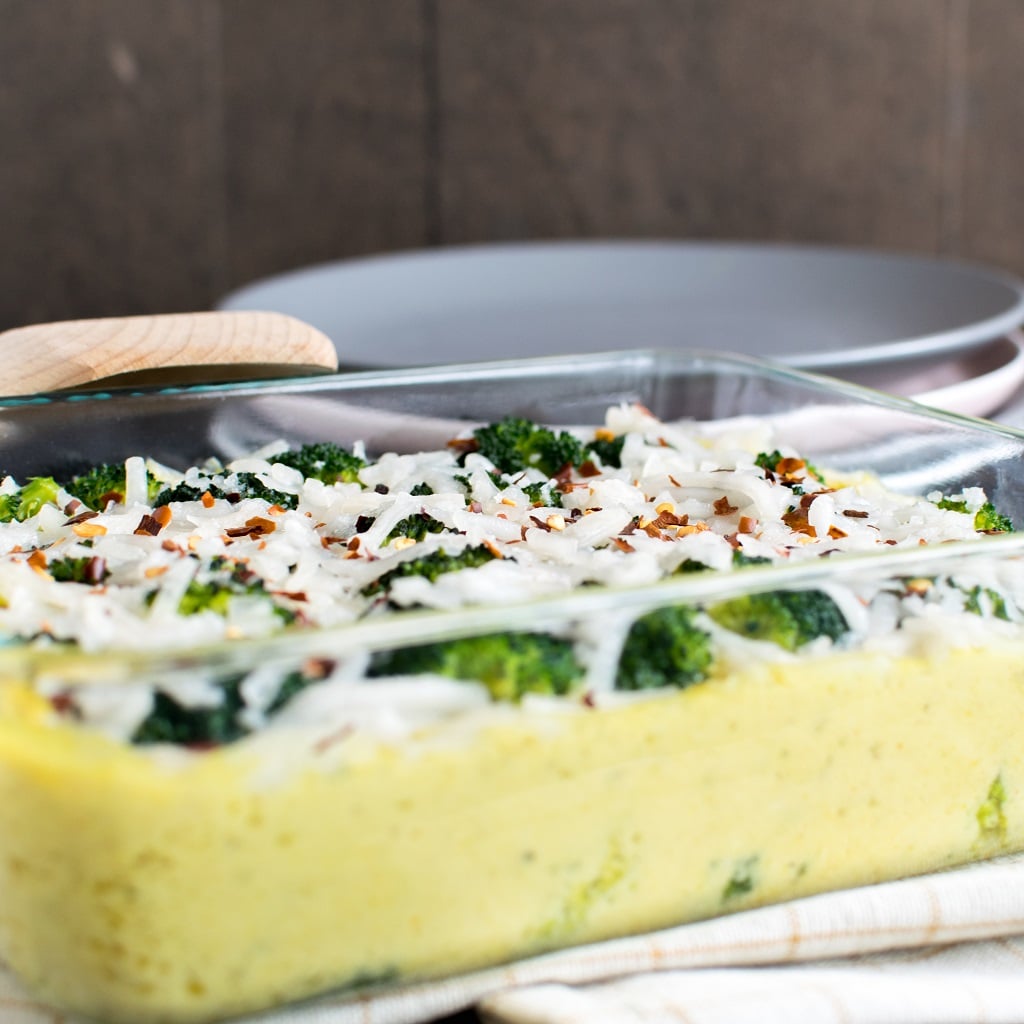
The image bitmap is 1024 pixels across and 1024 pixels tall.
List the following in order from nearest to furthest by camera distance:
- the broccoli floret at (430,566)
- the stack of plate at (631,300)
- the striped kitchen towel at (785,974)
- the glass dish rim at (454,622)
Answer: the glass dish rim at (454,622) < the striped kitchen towel at (785,974) < the broccoli floret at (430,566) < the stack of plate at (631,300)

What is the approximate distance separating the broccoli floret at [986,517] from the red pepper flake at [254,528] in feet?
1.96

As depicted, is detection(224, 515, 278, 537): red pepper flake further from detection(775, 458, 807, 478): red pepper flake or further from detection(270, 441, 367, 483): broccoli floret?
detection(775, 458, 807, 478): red pepper flake

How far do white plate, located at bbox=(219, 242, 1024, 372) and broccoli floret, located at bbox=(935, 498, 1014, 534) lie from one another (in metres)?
0.61

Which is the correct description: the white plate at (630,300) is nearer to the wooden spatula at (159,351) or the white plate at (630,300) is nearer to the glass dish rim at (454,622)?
the wooden spatula at (159,351)

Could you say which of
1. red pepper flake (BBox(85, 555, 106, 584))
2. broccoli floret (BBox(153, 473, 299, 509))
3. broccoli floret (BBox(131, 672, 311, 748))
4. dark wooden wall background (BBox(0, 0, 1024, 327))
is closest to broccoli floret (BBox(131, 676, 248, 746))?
broccoli floret (BBox(131, 672, 311, 748))

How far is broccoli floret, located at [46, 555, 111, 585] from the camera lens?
1040mm

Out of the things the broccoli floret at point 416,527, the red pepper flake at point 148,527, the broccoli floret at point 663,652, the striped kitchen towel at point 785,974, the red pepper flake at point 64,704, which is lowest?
the striped kitchen towel at point 785,974

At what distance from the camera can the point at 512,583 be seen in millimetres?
981

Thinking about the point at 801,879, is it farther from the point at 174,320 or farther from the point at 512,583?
the point at 174,320

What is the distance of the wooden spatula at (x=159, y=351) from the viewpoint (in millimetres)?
1390

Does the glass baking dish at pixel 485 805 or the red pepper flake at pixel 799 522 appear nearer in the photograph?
the glass baking dish at pixel 485 805

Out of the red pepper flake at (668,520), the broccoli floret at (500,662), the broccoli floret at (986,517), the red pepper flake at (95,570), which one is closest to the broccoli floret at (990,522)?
the broccoli floret at (986,517)

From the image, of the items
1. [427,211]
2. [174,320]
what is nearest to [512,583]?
[174,320]

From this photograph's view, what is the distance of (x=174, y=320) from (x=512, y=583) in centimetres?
61
